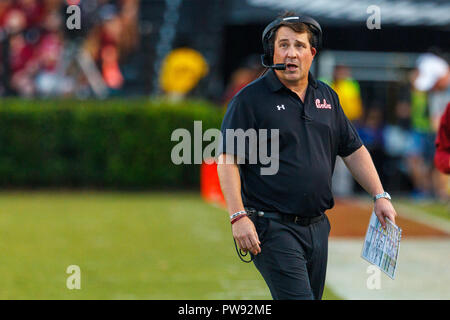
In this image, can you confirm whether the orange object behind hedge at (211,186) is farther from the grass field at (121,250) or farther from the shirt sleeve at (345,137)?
the shirt sleeve at (345,137)

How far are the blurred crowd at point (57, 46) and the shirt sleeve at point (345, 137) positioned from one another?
38.3 feet

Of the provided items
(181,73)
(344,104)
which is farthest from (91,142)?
(344,104)

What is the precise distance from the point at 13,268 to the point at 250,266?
2.26 metres

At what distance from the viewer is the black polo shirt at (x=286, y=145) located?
4457mm

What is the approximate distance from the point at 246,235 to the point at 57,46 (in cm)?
1317

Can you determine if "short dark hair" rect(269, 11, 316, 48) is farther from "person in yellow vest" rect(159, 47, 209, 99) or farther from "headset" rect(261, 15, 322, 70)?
"person in yellow vest" rect(159, 47, 209, 99)

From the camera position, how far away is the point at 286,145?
449cm

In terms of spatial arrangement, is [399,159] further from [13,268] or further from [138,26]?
[13,268]

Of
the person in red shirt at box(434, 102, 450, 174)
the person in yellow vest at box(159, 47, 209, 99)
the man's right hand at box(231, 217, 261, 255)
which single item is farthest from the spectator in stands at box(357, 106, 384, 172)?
the man's right hand at box(231, 217, 261, 255)

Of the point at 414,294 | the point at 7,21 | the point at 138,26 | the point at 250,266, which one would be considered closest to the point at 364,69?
the point at 138,26

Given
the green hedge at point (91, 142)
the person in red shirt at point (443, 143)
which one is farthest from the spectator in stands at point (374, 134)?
the person in red shirt at point (443, 143)

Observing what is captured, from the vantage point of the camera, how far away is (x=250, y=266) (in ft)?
28.3

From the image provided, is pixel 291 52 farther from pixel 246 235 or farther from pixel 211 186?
pixel 211 186

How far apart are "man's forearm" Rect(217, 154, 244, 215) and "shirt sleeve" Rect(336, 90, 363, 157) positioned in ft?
2.18
